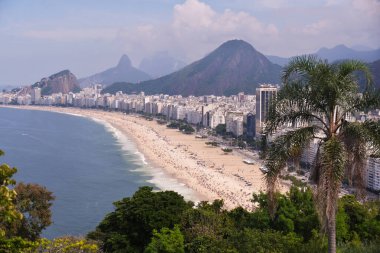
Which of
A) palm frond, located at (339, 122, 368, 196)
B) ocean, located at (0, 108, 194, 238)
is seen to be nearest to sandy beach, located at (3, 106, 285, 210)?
ocean, located at (0, 108, 194, 238)

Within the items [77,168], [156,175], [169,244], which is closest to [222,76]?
[77,168]

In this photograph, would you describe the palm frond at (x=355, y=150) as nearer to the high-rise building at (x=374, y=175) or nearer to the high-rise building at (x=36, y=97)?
the high-rise building at (x=374, y=175)

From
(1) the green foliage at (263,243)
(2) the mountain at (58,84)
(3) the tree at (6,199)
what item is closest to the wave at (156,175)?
(1) the green foliage at (263,243)

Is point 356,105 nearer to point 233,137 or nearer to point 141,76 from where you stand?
point 233,137

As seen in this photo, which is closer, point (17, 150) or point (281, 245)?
point (281, 245)

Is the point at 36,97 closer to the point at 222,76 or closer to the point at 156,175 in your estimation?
the point at 222,76

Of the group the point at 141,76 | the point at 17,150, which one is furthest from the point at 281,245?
the point at 141,76

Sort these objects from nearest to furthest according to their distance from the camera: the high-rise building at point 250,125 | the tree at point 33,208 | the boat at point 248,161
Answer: the tree at point 33,208
the boat at point 248,161
the high-rise building at point 250,125
